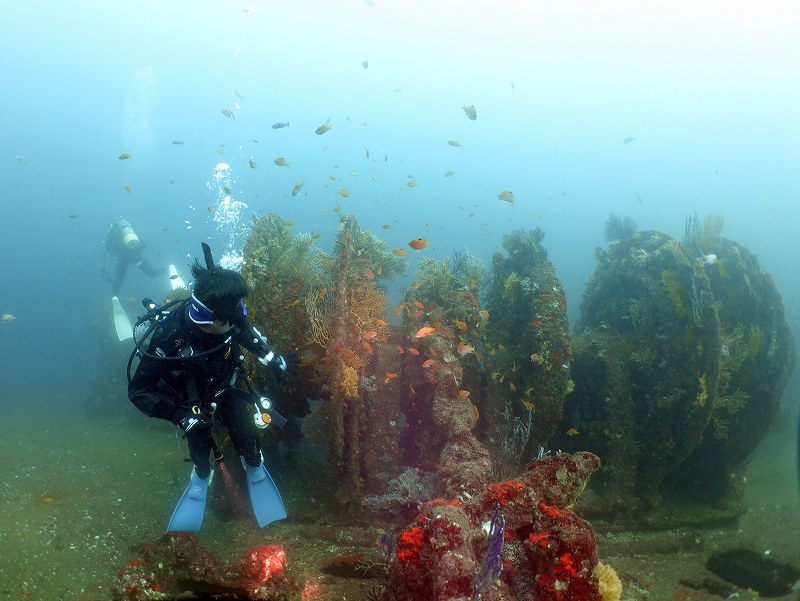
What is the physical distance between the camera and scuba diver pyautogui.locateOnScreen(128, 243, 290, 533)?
4.36m

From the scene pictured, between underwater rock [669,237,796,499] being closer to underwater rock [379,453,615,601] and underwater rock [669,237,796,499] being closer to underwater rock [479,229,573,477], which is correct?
underwater rock [479,229,573,477]

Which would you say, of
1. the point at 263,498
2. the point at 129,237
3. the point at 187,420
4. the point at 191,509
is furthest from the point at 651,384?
the point at 129,237

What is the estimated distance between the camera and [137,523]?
584 cm

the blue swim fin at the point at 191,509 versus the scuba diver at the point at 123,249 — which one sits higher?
the scuba diver at the point at 123,249

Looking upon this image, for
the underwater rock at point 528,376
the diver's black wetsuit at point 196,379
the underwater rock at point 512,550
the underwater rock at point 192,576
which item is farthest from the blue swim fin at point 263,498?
the underwater rock at point 528,376

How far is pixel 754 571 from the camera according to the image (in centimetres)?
621

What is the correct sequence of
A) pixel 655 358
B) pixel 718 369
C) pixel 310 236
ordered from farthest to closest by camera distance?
pixel 310 236 → pixel 655 358 → pixel 718 369

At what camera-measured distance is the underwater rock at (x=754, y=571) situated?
5895 mm

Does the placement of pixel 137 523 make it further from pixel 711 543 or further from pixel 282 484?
pixel 711 543

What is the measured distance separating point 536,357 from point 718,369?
348 centimetres

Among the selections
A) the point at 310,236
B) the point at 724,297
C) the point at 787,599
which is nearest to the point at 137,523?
the point at 310,236

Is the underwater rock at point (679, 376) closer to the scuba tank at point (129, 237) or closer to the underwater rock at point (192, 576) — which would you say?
the underwater rock at point (192, 576)

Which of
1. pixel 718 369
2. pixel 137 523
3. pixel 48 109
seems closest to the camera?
pixel 137 523

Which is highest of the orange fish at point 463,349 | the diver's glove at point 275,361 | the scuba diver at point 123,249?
the scuba diver at point 123,249
